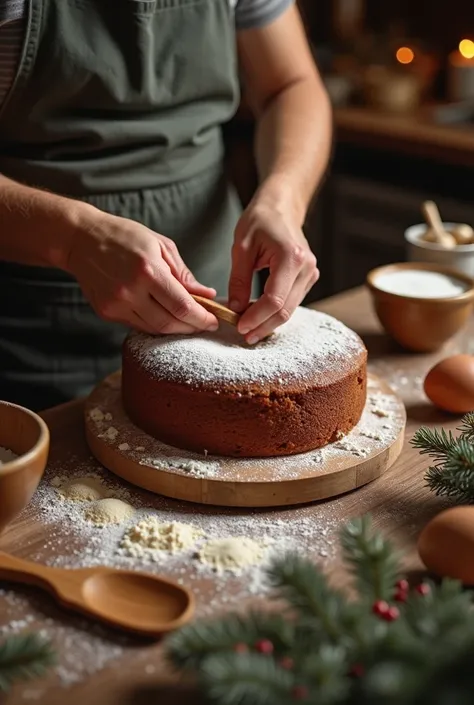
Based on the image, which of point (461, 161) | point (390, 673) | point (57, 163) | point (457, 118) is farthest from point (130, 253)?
point (457, 118)

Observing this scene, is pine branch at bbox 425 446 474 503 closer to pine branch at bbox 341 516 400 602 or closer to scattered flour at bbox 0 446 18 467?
pine branch at bbox 341 516 400 602

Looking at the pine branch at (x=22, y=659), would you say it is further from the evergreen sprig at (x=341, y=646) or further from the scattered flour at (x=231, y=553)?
the scattered flour at (x=231, y=553)

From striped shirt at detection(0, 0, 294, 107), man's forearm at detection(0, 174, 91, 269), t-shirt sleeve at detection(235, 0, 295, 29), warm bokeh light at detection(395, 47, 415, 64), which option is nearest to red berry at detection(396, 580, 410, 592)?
man's forearm at detection(0, 174, 91, 269)

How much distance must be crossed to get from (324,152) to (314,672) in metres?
1.10

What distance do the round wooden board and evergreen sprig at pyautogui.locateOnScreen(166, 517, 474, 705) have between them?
266 mm

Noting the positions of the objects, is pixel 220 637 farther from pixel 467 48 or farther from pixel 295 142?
pixel 467 48

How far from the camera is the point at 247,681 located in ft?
2.06

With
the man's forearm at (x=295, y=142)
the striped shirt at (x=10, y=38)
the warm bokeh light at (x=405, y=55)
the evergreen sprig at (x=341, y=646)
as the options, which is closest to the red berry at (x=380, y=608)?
the evergreen sprig at (x=341, y=646)

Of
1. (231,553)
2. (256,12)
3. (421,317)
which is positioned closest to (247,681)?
(231,553)

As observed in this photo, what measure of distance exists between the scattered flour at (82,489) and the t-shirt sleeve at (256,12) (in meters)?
0.88

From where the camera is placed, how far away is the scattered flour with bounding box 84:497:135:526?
3.31ft

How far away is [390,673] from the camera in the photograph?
606 mm

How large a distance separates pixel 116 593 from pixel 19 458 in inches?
6.0

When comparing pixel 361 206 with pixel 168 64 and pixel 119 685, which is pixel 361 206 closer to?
pixel 168 64
